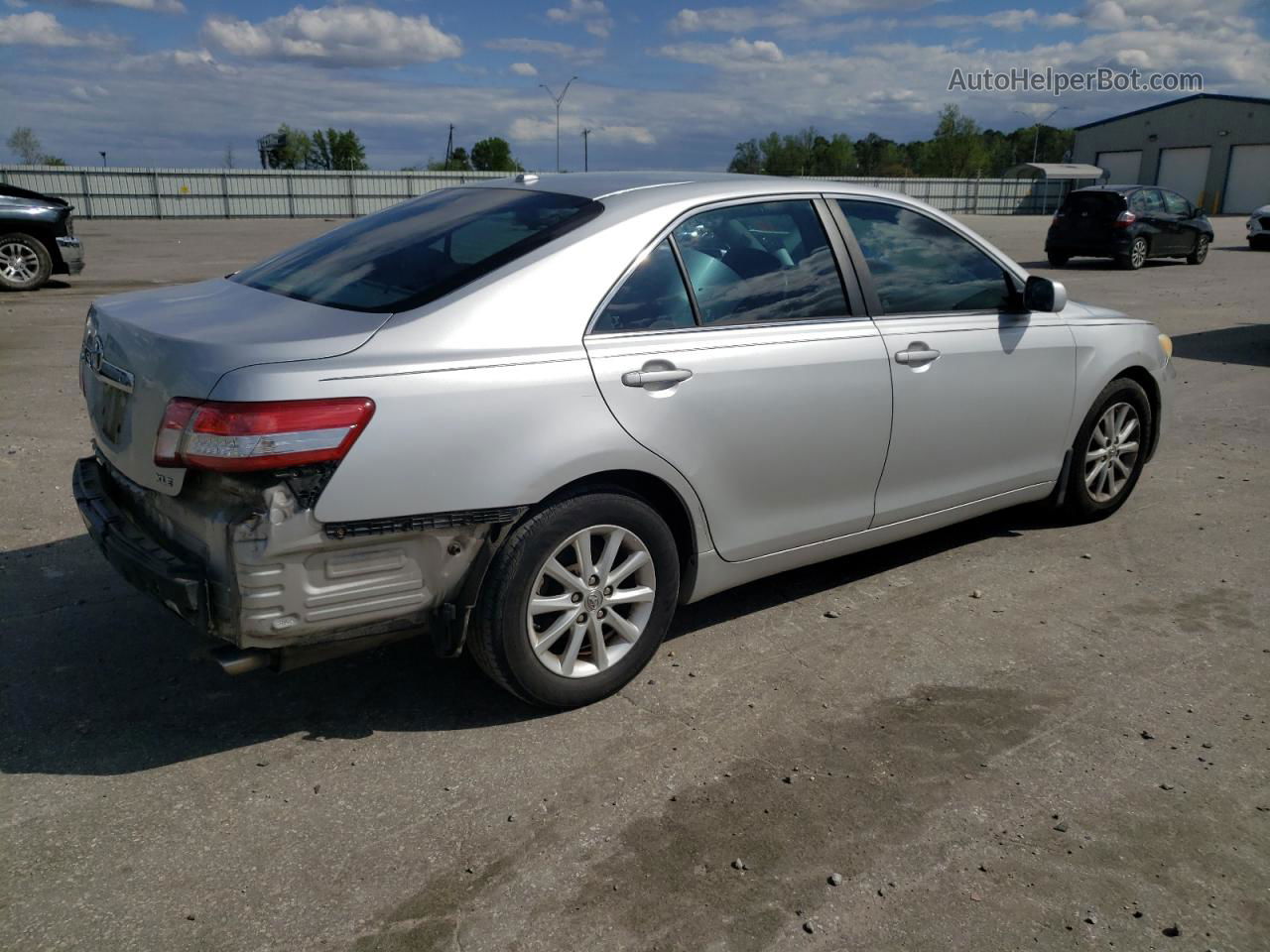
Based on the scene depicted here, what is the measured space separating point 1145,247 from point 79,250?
1954cm

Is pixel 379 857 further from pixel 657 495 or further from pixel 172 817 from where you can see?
pixel 657 495

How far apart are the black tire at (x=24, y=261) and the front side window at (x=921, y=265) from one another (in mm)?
14182

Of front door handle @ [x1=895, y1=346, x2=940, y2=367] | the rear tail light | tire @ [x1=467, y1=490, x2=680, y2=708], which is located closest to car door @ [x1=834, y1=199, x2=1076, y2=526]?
front door handle @ [x1=895, y1=346, x2=940, y2=367]

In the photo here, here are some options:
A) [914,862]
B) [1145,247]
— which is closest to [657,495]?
[914,862]

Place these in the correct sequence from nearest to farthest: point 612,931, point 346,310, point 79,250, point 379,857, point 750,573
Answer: point 612,931
point 379,857
point 346,310
point 750,573
point 79,250

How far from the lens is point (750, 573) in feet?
13.0

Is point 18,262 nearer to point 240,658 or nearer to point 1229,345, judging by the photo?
point 240,658

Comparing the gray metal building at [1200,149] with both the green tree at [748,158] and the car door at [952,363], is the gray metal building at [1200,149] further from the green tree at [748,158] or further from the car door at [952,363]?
the car door at [952,363]

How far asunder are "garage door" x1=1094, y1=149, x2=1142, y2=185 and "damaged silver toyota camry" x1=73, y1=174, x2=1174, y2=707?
2495 inches

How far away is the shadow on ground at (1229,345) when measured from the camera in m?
10.8

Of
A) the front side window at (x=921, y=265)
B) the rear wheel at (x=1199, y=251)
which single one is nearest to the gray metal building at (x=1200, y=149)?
the rear wheel at (x=1199, y=251)

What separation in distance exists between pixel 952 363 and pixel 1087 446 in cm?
132

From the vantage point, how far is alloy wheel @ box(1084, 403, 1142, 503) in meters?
5.30

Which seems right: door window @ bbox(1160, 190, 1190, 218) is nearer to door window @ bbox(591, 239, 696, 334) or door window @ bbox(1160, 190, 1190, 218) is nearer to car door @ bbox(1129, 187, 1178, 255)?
car door @ bbox(1129, 187, 1178, 255)
